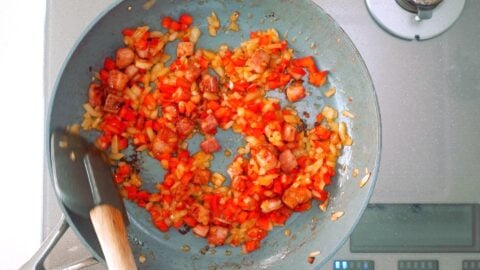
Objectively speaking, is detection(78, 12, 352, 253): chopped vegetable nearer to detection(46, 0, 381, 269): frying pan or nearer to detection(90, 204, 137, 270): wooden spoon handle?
detection(46, 0, 381, 269): frying pan

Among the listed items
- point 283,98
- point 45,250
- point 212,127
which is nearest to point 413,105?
point 283,98

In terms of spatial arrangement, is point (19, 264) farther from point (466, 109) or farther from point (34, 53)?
point (466, 109)

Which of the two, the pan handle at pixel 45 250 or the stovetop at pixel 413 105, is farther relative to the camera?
the stovetop at pixel 413 105

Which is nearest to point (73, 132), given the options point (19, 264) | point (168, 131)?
point (168, 131)

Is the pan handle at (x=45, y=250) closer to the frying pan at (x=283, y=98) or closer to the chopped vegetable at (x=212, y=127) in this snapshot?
the frying pan at (x=283, y=98)

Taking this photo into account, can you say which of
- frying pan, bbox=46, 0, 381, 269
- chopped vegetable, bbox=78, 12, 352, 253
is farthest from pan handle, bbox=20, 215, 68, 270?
chopped vegetable, bbox=78, 12, 352, 253

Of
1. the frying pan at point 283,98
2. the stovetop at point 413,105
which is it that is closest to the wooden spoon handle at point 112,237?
the frying pan at point 283,98

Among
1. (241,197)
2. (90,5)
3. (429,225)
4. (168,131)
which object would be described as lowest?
(429,225)
